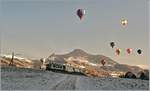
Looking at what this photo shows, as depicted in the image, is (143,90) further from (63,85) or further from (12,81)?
(12,81)

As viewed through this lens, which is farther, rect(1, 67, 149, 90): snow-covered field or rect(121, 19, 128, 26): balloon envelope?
rect(121, 19, 128, 26): balloon envelope

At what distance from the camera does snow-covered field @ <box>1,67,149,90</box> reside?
41.1 ft

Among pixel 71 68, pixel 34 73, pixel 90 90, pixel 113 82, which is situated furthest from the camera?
pixel 71 68

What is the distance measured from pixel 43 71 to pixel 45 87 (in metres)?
3.12

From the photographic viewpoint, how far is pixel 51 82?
533 inches

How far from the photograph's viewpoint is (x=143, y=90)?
12539 mm

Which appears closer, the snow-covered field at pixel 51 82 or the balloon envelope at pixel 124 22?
the snow-covered field at pixel 51 82

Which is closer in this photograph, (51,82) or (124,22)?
Result: (51,82)

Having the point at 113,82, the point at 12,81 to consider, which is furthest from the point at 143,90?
the point at 12,81

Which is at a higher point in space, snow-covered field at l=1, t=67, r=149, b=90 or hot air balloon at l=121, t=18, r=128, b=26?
hot air balloon at l=121, t=18, r=128, b=26

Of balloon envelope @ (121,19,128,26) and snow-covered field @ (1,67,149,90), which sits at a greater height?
balloon envelope @ (121,19,128,26)

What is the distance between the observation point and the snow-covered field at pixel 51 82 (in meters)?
12.5

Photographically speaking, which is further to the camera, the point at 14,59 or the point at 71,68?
the point at 71,68

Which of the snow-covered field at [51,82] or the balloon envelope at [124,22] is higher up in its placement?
the balloon envelope at [124,22]
